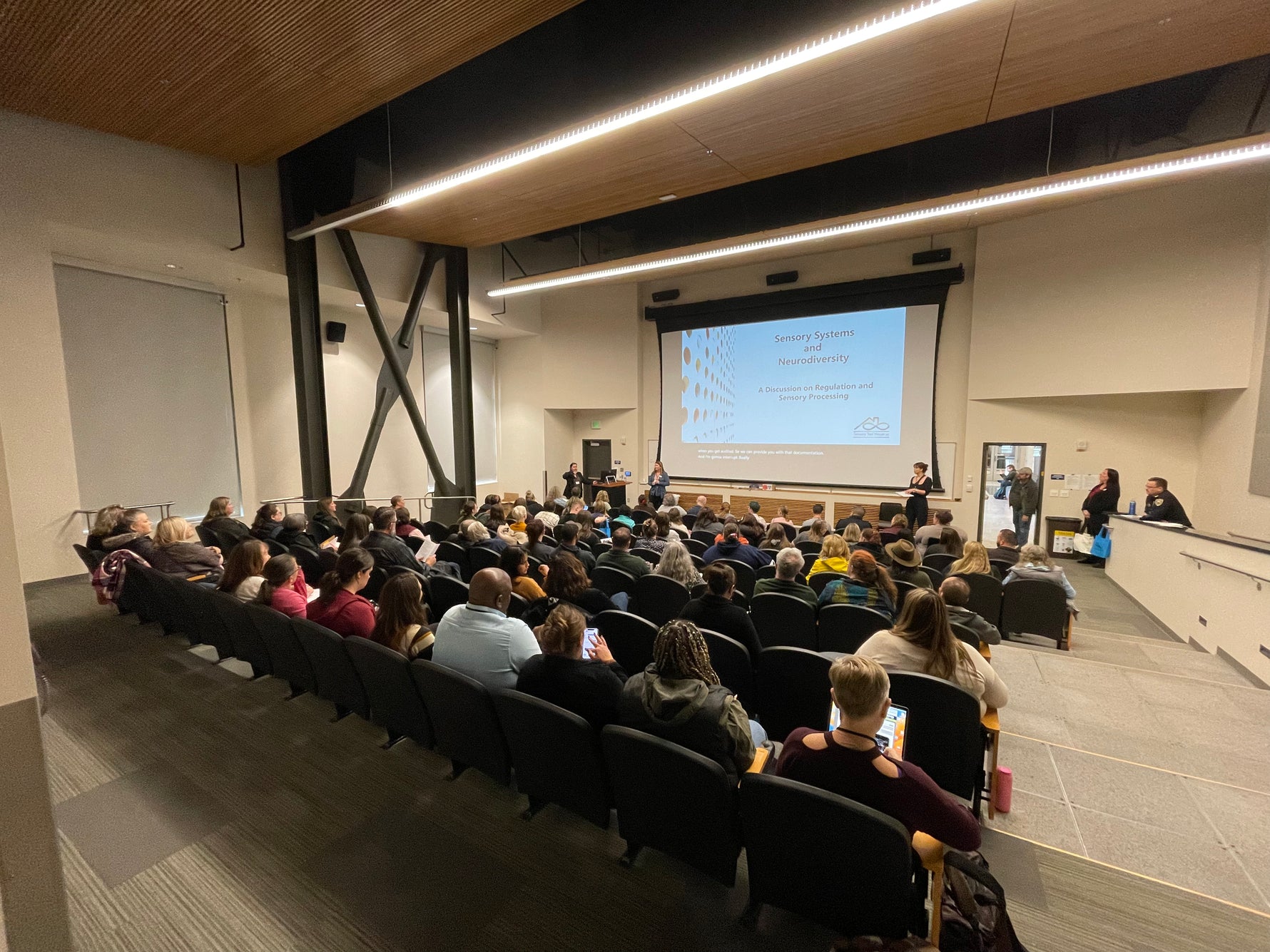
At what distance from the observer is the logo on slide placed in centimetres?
920

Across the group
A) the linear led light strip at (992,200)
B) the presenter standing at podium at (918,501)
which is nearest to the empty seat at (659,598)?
the linear led light strip at (992,200)

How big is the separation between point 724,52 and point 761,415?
7067mm

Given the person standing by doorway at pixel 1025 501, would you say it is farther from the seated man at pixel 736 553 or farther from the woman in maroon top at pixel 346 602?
the woman in maroon top at pixel 346 602

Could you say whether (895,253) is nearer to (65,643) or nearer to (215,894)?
(215,894)

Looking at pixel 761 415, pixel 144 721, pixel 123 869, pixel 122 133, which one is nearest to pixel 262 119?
pixel 122 133

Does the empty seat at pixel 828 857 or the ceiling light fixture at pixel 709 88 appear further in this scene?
the ceiling light fixture at pixel 709 88

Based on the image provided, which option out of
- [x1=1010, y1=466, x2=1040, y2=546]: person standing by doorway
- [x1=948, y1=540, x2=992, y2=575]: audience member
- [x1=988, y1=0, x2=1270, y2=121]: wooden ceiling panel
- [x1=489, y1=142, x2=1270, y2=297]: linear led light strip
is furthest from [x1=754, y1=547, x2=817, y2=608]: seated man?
[x1=1010, y1=466, x2=1040, y2=546]: person standing by doorway

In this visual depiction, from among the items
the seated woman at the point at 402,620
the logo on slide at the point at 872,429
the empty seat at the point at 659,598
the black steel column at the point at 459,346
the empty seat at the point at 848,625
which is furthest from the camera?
the black steel column at the point at 459,346

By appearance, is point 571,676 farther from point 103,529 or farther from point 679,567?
point 103,529

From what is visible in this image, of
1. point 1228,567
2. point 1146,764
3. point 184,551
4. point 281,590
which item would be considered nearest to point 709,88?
point 281,590

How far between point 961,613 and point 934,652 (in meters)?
0.97

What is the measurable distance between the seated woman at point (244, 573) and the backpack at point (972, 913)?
3.83 m

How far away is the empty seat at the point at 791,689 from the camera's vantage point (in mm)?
2529

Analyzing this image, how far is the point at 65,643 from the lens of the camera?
3.98 metres
